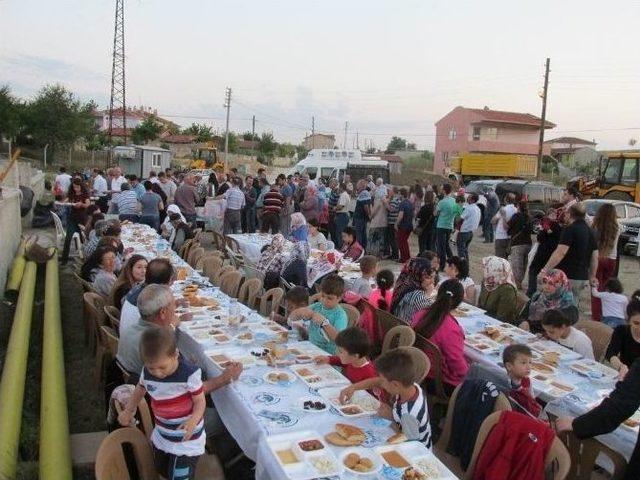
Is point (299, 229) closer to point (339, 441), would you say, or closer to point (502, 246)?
point (502, 246)

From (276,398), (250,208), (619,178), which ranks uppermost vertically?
(619,178)

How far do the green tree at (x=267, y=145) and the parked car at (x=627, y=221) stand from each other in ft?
171

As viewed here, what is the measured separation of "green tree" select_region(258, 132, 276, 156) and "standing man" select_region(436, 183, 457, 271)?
54.6m

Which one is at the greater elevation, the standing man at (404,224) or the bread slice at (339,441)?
the standing man at (404,224)

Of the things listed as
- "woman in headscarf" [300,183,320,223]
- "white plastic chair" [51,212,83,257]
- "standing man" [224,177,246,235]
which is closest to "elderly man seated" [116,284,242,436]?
"white plastic chair" [51,212,83,257]

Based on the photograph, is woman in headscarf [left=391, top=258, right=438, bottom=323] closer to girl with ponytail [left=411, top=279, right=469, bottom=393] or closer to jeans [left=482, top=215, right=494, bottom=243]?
girl with ponytail [left=411, top=279, right=469, bottom=393]

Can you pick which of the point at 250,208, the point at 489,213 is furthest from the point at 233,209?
the point at 489,213

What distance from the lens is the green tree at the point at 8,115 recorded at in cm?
3731

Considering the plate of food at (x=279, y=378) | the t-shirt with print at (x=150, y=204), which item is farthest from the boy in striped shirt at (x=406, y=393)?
the t-shirt with print at (x=150, y=204)

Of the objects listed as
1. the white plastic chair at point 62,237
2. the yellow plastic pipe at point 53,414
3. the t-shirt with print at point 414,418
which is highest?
the t-shirt with print at point 414,418

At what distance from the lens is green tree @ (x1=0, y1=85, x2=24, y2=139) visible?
37.3 metres

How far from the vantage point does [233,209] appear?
12.9 meters

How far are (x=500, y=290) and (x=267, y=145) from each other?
6432 centimetres

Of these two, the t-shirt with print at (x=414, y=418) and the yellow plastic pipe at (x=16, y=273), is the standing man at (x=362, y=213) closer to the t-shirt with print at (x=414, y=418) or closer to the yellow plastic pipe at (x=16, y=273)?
the yellow plastic pipe at (x=16, y=273)
